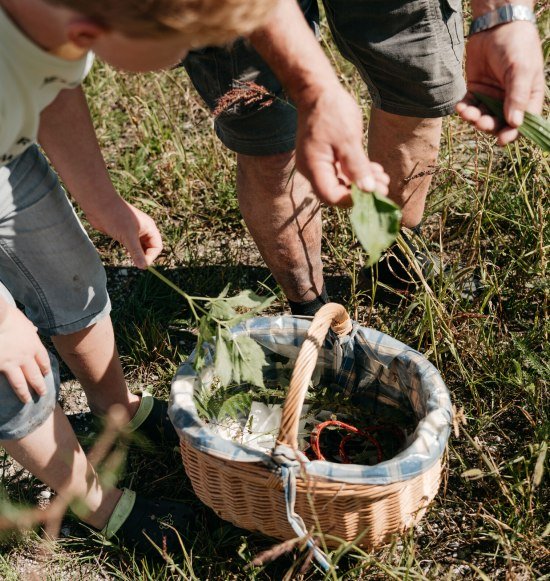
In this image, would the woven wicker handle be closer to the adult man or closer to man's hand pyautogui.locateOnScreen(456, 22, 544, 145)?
the adult man

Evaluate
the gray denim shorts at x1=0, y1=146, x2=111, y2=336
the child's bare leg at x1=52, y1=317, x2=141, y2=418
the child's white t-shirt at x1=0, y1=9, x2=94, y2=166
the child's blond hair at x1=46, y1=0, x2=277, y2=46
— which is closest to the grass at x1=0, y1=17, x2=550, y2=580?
the child's bare leg at x1=52, y1=317, x2=141, y2=418

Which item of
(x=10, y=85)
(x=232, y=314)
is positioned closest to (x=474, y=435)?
(x=232, y=314)

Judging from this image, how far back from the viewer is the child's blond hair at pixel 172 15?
0.91m

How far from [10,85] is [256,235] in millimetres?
993

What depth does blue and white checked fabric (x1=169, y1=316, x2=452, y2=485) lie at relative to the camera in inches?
54.6

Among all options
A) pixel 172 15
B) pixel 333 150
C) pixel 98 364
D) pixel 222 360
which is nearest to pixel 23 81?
pixel 172 15

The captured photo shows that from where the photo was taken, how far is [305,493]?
141 cm

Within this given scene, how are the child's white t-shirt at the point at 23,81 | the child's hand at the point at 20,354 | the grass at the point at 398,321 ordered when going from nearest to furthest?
the child's white t-shirt at the point at 23,81 < the child's hand at the point at 20,354 < the grass at the point at 398,321

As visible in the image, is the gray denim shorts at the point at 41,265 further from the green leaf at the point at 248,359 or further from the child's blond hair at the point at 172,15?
the child's blond hair at the point at 172,15

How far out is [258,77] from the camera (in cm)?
172

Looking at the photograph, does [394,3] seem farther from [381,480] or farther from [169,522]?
[169,522]

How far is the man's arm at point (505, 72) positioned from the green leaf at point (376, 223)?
0.37 metres

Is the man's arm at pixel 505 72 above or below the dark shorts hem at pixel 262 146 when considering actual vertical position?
above

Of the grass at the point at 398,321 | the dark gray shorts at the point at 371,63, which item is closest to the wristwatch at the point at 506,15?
the dark gray shorts at the point at 371,63
